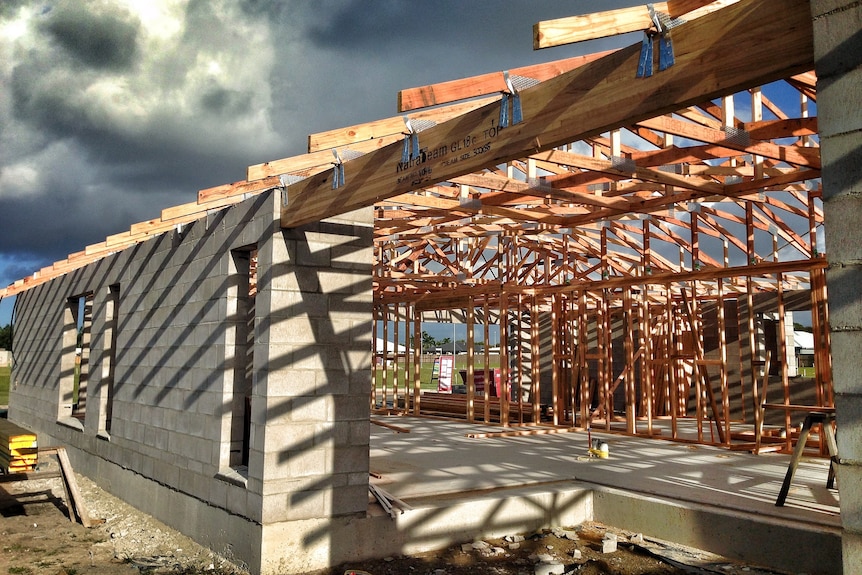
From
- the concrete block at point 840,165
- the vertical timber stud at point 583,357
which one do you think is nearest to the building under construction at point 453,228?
the concrete block at point 840,165

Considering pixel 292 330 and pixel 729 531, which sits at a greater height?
pixel 292 330

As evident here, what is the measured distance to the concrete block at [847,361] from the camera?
2750 millimetres

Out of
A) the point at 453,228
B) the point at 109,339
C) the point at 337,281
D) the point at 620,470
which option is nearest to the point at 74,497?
the point at 109,339

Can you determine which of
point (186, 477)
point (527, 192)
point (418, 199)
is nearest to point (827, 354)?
point (527, 192)

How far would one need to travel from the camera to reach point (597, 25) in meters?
3.57

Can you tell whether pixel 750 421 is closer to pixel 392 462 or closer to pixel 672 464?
pixel 672 464

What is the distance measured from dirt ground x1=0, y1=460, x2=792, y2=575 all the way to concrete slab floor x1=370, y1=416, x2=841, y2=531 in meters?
0.73

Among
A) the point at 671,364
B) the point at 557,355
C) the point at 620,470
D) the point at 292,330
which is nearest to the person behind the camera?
the point at 292,330

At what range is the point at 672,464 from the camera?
30.3 feet

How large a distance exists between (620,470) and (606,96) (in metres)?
6.05

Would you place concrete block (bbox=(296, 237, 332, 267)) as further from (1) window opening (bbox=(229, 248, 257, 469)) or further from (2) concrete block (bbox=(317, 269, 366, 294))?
(1) window opening (bbox=(229, 248, 257, 469))

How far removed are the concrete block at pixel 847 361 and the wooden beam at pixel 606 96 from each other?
3.98 ft

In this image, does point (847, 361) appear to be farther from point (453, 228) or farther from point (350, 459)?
point (453, 228)

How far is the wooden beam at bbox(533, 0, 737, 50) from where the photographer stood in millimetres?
3557
